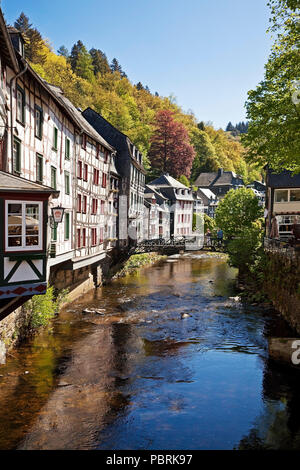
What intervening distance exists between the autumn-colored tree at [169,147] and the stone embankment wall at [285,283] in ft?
176

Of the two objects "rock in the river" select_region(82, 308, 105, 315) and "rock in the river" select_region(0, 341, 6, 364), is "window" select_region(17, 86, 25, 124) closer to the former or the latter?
"rock in the river" select_region(0, 341, 6, 364)

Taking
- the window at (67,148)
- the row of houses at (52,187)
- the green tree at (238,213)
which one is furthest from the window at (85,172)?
the green tree at (238,213)

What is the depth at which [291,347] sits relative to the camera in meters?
15.7

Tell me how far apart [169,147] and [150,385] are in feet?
226

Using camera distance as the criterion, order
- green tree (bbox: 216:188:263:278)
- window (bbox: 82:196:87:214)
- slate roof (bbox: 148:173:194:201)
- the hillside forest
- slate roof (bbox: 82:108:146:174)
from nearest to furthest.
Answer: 1. window (bbox: 82:196:87:214)
2. slate roof (bbox: 82:108:146:174)
3. green tree (bbox: 216:188:263:278)
4. slate roof (bbox: 148:173:194:201)
5. the hillside forest

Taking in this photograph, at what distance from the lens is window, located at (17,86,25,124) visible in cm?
1599

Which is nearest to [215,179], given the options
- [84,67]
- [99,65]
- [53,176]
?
[84,67]

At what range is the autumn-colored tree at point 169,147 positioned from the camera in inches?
3078

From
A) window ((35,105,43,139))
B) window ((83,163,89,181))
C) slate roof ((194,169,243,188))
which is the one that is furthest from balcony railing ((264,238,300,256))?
slate roof ((194,169,243,188))

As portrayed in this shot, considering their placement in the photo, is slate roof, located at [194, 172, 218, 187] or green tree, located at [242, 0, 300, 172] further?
slate roof, located at [194, 172, 218, 187]

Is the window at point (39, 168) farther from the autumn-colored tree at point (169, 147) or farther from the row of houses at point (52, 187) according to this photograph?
the autumn-colored tree at point (169, 147)

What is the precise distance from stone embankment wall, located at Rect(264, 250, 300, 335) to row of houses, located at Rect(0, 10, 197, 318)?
12.5 metres

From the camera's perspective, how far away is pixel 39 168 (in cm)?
1856

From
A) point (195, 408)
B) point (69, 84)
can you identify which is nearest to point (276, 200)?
point (195, 408)
